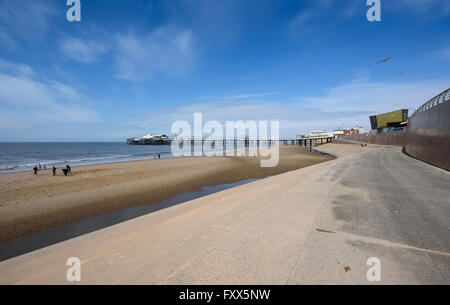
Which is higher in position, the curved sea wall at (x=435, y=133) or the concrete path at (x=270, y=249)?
the curved sea wall at (x=435, y=133)

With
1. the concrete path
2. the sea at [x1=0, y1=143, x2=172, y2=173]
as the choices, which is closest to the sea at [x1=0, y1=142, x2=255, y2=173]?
the sea at [x1=0, y1=143, x2=172, y2=173]

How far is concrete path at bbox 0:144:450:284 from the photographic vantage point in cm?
263

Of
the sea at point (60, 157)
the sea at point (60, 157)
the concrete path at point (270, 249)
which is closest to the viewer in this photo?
the concrete path at point (270, 249)

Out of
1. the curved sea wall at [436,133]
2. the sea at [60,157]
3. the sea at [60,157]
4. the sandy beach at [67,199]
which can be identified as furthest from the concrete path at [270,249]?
the sea at [60,157]

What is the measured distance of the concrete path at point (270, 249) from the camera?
263cm

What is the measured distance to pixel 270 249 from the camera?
10.7ft

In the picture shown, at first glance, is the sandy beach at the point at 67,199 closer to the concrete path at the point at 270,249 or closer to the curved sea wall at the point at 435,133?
the concrete path at the point at 270,249

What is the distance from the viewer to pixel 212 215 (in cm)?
515

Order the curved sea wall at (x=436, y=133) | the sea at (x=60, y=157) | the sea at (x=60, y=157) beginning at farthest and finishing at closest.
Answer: the sea at (x=60, y=157) < the sea at (x=60, y=157) < the curved sea wall at (x=436, y=133)

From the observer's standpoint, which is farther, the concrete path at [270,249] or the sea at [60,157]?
the sea at [60,157]

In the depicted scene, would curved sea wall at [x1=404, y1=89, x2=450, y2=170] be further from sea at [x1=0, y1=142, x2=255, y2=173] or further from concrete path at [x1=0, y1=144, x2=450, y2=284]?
sea at [x1=0, y1=142, x2=255, y2=173]

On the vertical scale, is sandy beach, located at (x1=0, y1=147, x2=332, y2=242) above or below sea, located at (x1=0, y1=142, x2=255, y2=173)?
below
